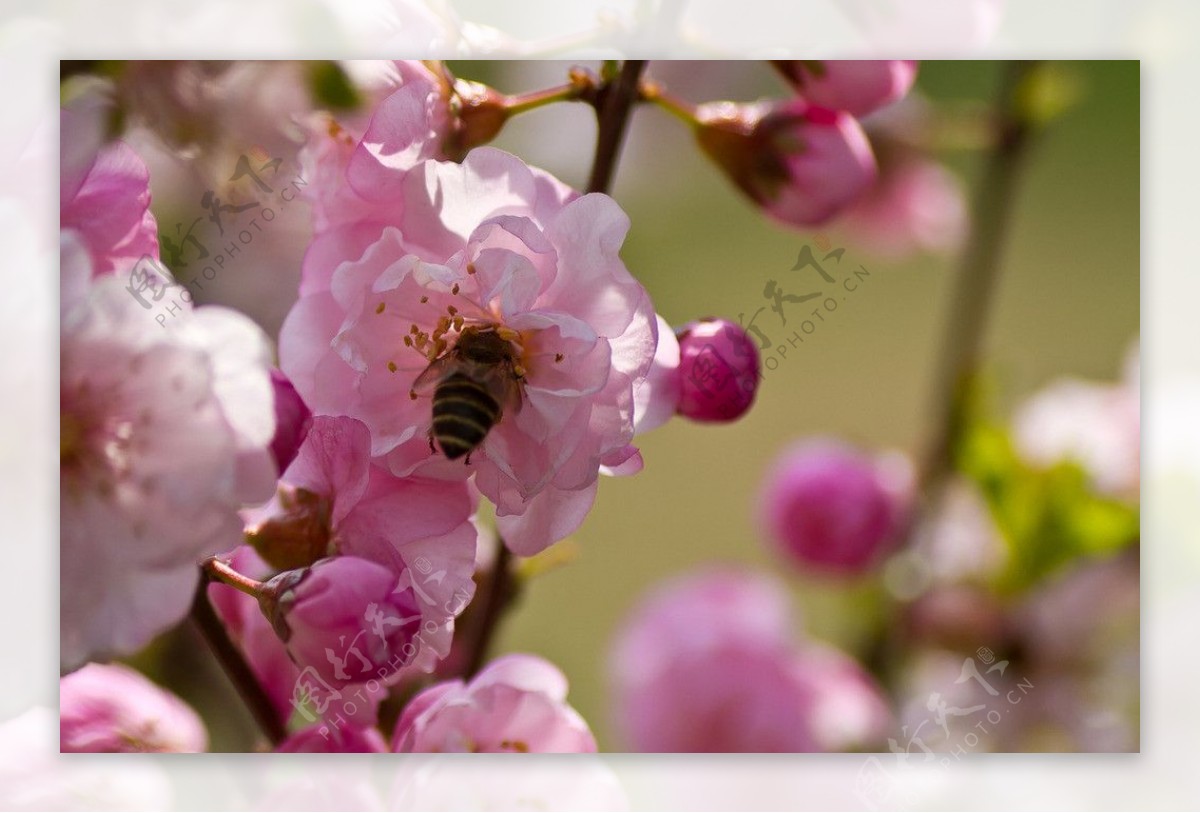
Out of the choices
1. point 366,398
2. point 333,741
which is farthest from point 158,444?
point 333,741

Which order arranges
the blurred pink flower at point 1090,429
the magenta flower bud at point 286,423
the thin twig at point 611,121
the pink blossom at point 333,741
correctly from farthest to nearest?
the blurred pink flower at point 1090,429 < the thin twig at point 611,121 < the pink blossom at point 333,741 < the magenta flower bud at point 286,423

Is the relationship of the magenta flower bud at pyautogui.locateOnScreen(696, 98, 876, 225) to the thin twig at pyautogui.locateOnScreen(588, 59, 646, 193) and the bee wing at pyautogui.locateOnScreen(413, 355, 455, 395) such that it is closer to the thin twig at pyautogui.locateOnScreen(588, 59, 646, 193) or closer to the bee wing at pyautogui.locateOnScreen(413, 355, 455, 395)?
the thin twig at pyautogui.locateOnScreen(588, 59, 646, 193)

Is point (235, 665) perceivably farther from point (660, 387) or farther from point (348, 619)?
point (660, 387)

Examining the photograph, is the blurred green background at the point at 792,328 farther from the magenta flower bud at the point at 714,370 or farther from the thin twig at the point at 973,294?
the magenta flower bud at the point at 714,370

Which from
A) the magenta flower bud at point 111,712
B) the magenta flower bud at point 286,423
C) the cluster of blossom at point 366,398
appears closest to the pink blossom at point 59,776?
the magenta flower bud at point 111,712

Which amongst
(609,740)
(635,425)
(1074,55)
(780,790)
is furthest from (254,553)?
(1074,55)

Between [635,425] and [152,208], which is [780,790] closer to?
[635,425]
